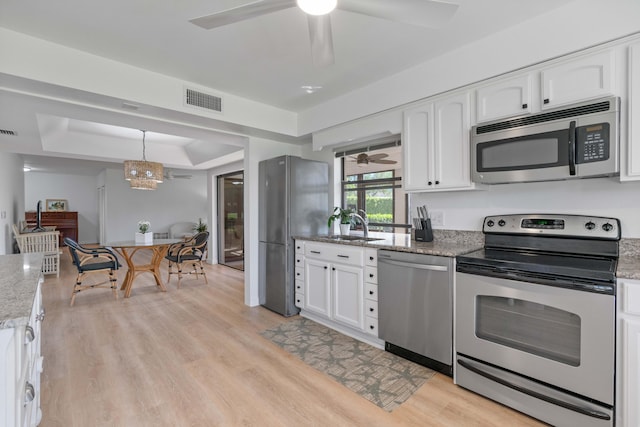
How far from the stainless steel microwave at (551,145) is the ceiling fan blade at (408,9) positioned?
1.07 metres

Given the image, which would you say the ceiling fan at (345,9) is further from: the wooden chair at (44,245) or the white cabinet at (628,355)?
the wooden chair at (44,245)

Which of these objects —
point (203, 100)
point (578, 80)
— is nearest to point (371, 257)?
point (578, 80)

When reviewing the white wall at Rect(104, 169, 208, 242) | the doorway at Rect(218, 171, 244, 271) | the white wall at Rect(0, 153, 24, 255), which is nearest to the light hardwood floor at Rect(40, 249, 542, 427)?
the white wall at Rect(0, 153, 24, 255)

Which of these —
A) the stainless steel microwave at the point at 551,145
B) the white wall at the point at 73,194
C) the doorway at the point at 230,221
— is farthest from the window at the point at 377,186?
the white wall at the point at 73,194

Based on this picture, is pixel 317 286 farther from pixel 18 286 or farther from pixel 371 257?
pixel 18 286

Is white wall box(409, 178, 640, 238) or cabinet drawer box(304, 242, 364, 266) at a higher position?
white wall box(409, 178, 640, 238)

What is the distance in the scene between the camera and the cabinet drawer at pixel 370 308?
2672 millimetres

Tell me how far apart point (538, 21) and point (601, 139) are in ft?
2.91

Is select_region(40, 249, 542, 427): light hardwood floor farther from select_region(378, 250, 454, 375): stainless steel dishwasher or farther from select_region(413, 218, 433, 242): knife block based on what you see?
select_region(413, 218, 433, 242): knife block

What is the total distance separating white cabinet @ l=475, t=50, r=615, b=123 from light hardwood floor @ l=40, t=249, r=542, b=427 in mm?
1966

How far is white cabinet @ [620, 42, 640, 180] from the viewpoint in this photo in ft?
5.57

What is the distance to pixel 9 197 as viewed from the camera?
5.45 m

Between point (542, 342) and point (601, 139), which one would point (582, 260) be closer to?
point (542, 342)

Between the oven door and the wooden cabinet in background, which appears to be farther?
the wooden cabinet in background
